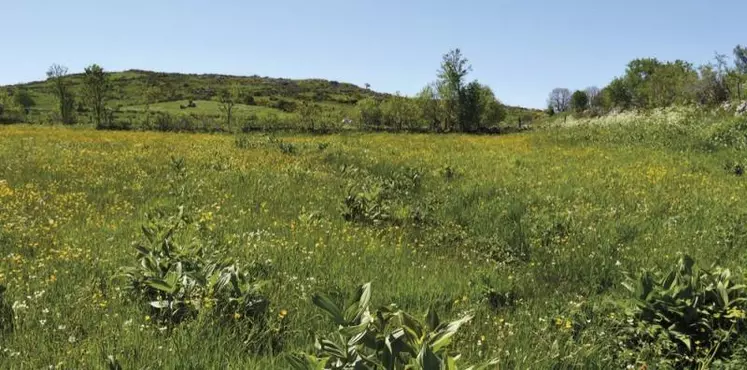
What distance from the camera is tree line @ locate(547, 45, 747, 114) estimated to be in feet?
112

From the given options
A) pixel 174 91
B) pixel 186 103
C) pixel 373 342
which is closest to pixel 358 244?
pixel 373 342

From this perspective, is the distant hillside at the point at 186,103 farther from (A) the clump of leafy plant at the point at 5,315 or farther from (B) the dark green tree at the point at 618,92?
(A) the clump of leafy plant at the point at 5,315

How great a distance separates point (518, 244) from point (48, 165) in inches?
478

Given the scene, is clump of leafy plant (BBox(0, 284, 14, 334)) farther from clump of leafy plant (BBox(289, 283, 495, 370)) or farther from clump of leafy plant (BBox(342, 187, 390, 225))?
clump of leafy plant (BBox(342, 187, 390, 225))

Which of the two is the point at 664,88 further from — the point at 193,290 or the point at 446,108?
the point at 193,290

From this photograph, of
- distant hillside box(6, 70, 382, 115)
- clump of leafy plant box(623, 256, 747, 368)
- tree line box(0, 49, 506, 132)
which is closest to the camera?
clump of leafy plant box(623, 256, 747, 368)

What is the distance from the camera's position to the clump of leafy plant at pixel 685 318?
12.4ft

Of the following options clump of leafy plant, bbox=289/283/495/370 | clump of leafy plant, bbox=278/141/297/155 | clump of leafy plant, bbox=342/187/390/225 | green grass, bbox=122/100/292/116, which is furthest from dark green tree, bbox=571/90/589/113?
clump of leafy plant, bbox=289/283/495/370

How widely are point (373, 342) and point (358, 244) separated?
4.37 m

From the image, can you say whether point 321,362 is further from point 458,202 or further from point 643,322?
point 458,202

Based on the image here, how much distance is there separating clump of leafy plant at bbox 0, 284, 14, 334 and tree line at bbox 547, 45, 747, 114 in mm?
33960

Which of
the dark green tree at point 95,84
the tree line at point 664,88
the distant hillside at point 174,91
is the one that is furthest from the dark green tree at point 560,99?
the dark green tree at point 95,84

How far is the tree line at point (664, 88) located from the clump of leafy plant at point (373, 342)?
108 feet

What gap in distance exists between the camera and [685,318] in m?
3.90
